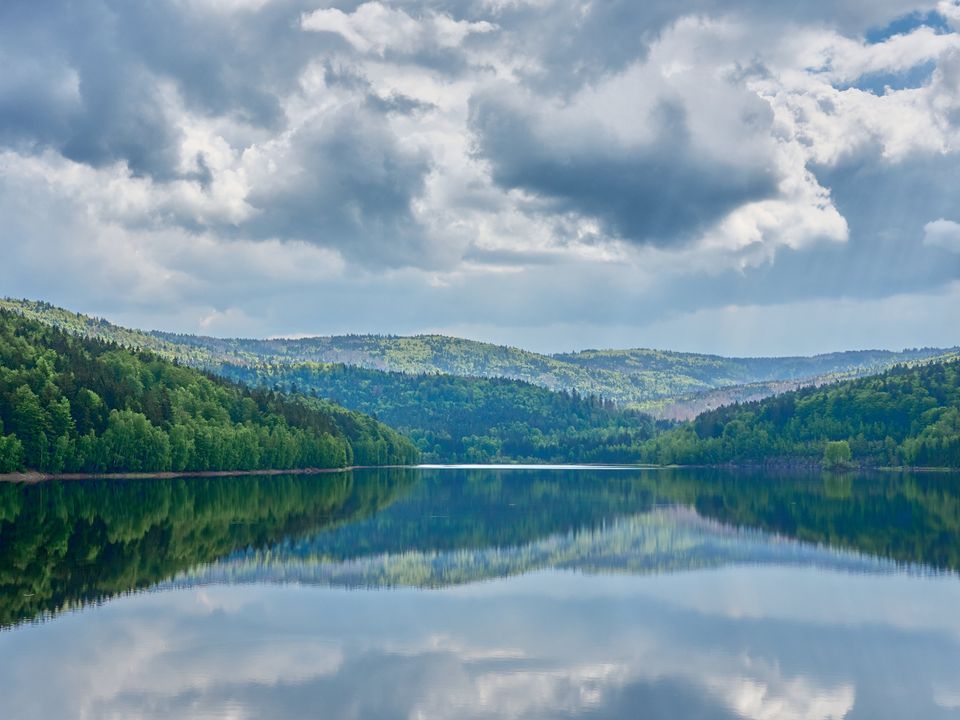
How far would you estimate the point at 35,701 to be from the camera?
3441 centimetres

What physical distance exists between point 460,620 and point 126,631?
14.7 meters

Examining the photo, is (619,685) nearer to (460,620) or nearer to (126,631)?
(460,620)

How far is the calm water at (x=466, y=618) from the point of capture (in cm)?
3572

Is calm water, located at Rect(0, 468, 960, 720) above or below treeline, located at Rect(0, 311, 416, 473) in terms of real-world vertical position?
below

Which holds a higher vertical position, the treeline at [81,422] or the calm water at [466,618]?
the treeline at [81,422]

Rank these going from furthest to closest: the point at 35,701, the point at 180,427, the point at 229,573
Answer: the point at 180,427
the point at 229,573
the point at 35,701

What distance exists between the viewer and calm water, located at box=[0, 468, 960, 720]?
35.7 meters

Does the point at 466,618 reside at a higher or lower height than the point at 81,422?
lower

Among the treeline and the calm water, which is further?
the treeline

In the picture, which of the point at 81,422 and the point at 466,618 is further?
the point at 81,422

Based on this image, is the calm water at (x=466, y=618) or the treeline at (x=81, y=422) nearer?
the calm water at (x=466, y=618)

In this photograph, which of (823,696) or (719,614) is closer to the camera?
(823,696)

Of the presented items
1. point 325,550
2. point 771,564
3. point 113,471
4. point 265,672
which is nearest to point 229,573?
point 325,550

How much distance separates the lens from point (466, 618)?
50688 mm
